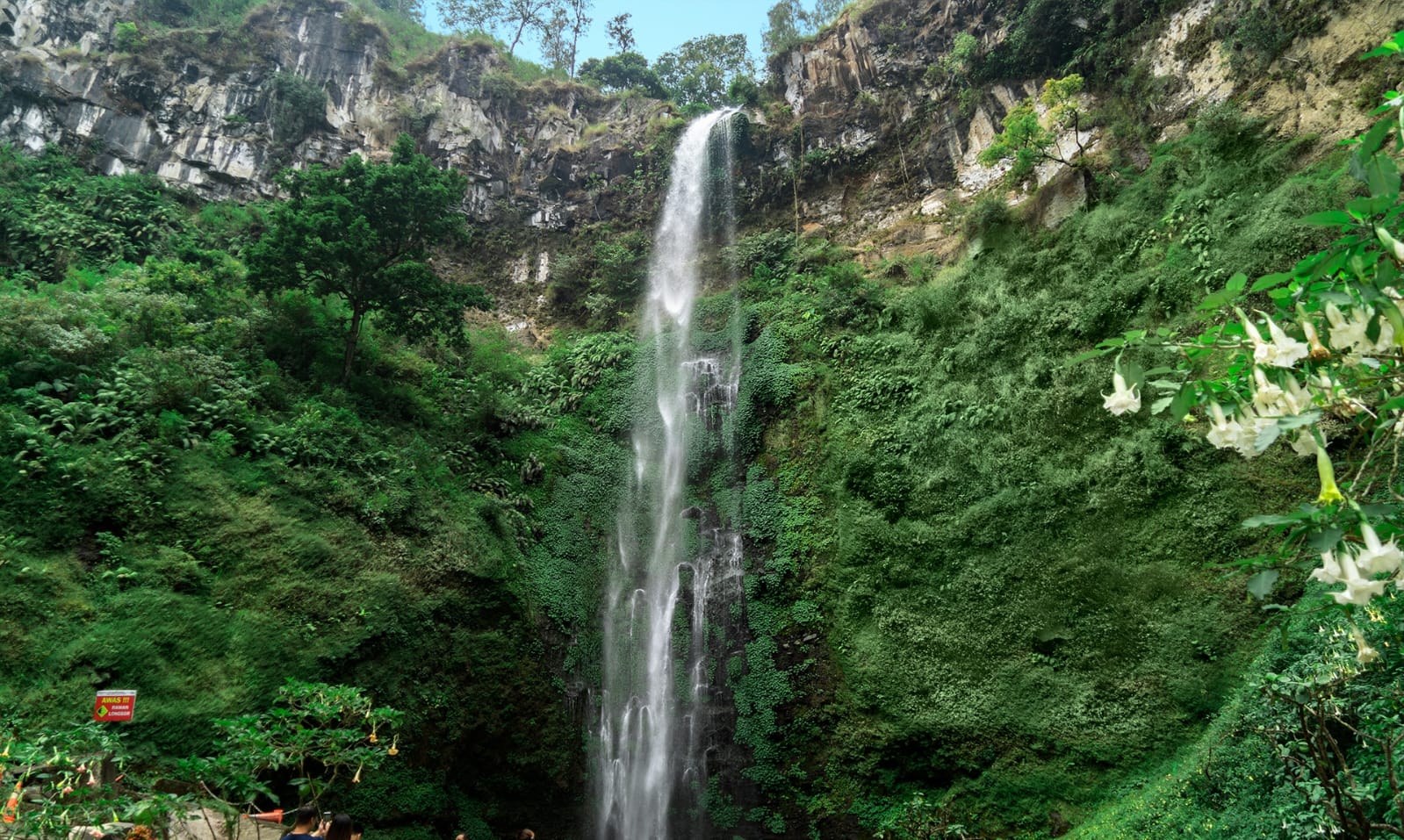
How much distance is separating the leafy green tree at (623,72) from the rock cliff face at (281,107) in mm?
4325

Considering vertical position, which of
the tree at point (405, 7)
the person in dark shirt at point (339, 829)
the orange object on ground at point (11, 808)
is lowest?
the person in dark shirt at point (339, 829)

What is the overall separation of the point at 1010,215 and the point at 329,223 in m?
13.1

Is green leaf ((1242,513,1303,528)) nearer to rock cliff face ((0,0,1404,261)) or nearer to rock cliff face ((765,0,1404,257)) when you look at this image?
rock cliff face ((765,0,1404,257))

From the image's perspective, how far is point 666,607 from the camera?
1280 centimetres

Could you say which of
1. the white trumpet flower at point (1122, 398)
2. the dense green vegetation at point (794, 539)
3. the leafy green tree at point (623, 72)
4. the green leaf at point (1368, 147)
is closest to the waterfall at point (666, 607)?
the dense green vegetation at point (794, 539)

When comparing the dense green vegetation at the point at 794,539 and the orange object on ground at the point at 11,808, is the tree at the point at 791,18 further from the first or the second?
the orange object on ground at the point at 11,808

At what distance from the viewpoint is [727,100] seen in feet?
91.2

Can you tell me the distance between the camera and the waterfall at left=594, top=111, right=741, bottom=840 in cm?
1095

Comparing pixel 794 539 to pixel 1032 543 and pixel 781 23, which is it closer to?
pixel 1032 543

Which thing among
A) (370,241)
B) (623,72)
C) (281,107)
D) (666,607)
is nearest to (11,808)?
(666,607)

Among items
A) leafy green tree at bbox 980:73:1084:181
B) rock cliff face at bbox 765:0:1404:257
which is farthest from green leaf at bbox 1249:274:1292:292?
leafy green tree at bbox 980:73:1084:181

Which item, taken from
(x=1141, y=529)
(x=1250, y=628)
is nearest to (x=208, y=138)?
(x=1141, y=529)

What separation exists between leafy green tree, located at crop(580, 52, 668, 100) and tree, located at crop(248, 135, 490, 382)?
18.6m

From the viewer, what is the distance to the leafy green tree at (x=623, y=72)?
2992 centimetres
